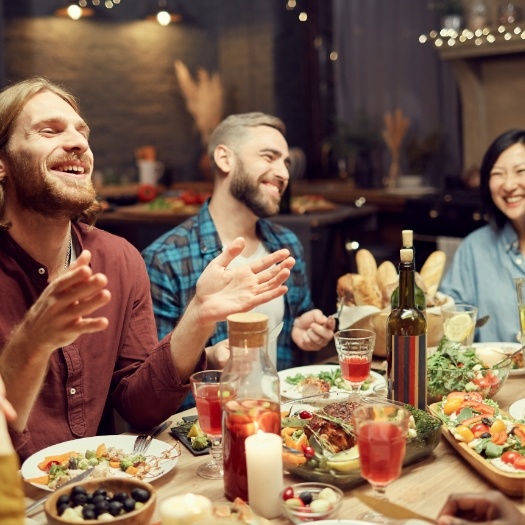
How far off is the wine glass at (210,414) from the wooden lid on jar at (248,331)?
14cm

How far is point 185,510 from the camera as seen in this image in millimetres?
1228

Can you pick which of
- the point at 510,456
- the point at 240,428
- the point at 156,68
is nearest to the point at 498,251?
the point at 510,456

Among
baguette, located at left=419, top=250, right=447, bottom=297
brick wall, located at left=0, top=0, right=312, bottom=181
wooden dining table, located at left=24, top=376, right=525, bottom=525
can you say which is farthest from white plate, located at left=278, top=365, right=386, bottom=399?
brick wall, located at left=0, top=0, right=312, bottom=181

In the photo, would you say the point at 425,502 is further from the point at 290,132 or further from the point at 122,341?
the point at 290,132

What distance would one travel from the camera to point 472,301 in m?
2.94

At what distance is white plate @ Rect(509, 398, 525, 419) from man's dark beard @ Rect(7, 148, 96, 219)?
110cm

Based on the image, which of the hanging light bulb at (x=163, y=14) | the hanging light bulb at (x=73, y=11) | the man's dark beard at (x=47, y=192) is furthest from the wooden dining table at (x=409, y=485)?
the hanging light bulb at (x=163, y=14)

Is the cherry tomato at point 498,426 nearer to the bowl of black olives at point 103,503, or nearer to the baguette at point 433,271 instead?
the bowl of black olives at point 103,503

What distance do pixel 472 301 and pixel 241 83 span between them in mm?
5394

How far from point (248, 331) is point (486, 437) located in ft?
1.74

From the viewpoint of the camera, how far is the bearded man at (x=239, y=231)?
2676 millimetres

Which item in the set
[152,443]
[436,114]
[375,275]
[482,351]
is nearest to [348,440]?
[152,443]

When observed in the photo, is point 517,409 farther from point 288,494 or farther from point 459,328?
point 288,494

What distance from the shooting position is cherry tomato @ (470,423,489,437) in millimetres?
1581
